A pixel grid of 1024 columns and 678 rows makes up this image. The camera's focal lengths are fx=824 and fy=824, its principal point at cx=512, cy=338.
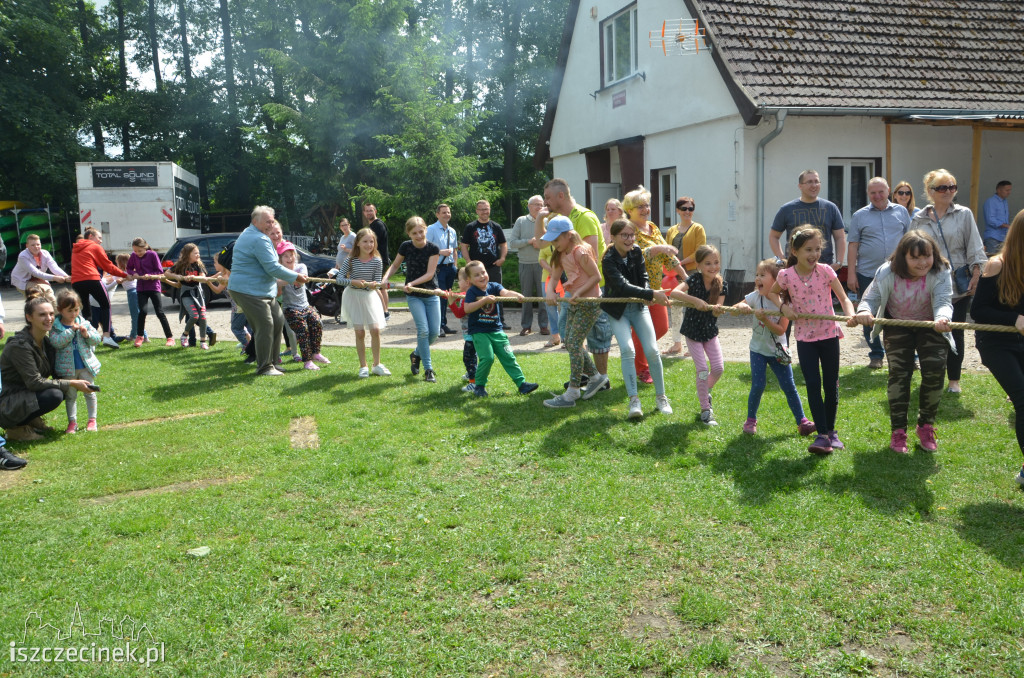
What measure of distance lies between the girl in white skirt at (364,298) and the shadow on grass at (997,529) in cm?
633

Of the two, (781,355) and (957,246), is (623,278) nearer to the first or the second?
(781,355)

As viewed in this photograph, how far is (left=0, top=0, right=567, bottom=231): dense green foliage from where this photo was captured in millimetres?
29344

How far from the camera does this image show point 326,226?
34531 millimetres

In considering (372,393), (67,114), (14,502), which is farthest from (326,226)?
(14,502)

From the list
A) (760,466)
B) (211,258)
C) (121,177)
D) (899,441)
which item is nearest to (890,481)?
(899,441)

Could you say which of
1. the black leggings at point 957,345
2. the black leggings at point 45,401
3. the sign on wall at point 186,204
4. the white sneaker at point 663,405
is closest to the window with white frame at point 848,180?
the black leggings at point 957,345

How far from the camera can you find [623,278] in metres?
6.85

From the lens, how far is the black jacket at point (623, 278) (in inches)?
266

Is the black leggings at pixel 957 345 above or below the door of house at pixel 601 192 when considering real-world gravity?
below

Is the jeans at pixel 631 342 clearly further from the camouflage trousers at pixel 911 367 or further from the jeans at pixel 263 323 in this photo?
the jeans at pixel 263 323

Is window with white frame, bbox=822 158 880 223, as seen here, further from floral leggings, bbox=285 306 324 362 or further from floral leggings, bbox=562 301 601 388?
floral leggings, bbox=285 306 324 362

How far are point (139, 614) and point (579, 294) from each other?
179 inches

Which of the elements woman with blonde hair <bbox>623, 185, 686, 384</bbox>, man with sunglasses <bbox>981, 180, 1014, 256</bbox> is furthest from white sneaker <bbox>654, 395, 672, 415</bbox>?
man with sunglasses <bbox>981, 180, 1014, 256</bbox>

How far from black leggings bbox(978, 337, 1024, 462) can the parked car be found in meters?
13.0
